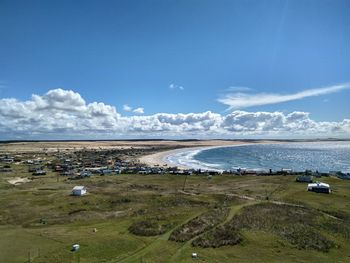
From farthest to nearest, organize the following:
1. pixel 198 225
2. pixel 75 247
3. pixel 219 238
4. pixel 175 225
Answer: pixel 175 225
pixel 198 225
pixel 219 238
pixel 75 247

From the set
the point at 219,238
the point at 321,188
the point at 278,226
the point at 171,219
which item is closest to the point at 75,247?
the point at 171,219

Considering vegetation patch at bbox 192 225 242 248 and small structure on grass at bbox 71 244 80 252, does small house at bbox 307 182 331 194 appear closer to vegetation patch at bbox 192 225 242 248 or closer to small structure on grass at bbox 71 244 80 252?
vegetation patch at bbox 192 225 242 248

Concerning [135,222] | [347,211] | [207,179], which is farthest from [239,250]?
[207,179]

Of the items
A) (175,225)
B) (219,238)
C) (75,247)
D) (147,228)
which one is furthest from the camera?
(175,225)

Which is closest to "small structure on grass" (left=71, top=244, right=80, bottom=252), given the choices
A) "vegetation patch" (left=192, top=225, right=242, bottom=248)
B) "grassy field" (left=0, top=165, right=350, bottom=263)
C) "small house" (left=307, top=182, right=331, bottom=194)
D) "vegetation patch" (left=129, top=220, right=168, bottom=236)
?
"grassy field" (left=0, top=165, right=350, bottom=263)

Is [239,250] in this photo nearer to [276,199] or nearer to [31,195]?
[276,199]

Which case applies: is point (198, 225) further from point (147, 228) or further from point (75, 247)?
point (75, 247)
